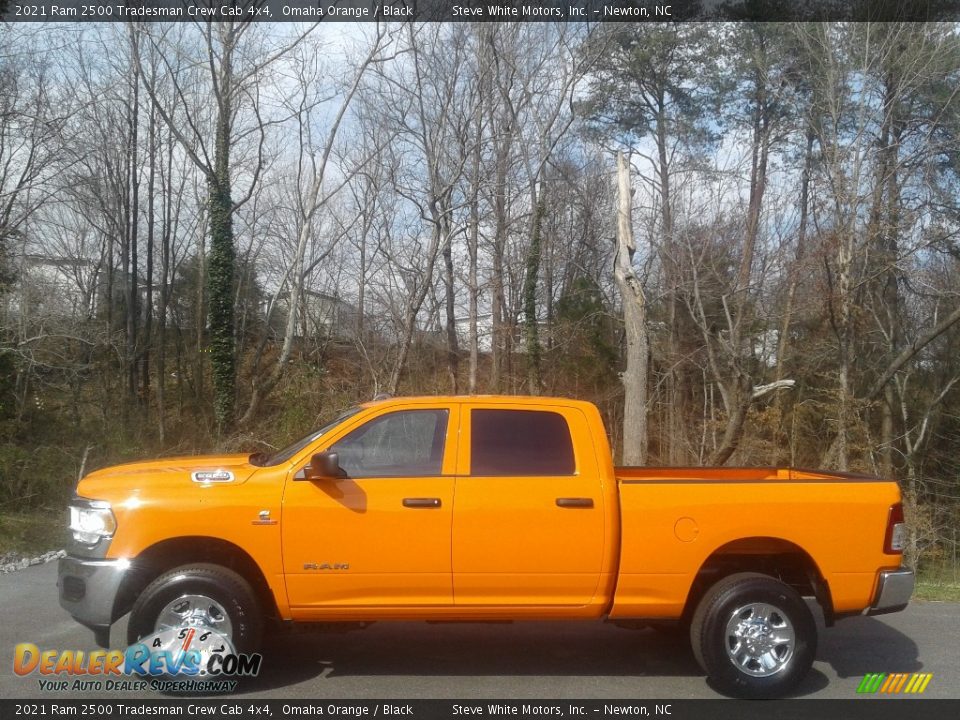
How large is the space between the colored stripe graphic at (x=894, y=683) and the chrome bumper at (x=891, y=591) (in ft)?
1.83

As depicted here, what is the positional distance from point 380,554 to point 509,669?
4.53ft

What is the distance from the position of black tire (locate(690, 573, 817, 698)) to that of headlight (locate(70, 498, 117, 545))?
13.1 feet

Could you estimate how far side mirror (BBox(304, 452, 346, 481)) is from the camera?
222 inches

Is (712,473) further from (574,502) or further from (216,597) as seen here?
(216,597)

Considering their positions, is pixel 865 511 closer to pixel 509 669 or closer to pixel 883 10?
pixel 509 669

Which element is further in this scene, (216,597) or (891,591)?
(891,591)

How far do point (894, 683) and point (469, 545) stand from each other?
3.21 meters

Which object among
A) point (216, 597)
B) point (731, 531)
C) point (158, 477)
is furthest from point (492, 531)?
point (158, 477)

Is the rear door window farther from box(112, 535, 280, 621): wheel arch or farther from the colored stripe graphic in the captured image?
the colored stripe graphic

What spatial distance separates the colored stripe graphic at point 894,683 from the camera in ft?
19.6

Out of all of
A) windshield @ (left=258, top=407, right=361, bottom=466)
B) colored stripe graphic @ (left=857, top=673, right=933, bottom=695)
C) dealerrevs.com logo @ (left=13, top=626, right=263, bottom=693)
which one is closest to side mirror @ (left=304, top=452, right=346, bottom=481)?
windshield @ (left=258, top=407, right=361, bottom=466)

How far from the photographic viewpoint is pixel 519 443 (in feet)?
20.0

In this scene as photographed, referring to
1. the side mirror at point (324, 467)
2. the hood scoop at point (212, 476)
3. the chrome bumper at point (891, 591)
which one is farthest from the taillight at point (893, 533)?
the hood scoop at point (212, 476)

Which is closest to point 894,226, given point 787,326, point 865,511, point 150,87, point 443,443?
point 787,326
